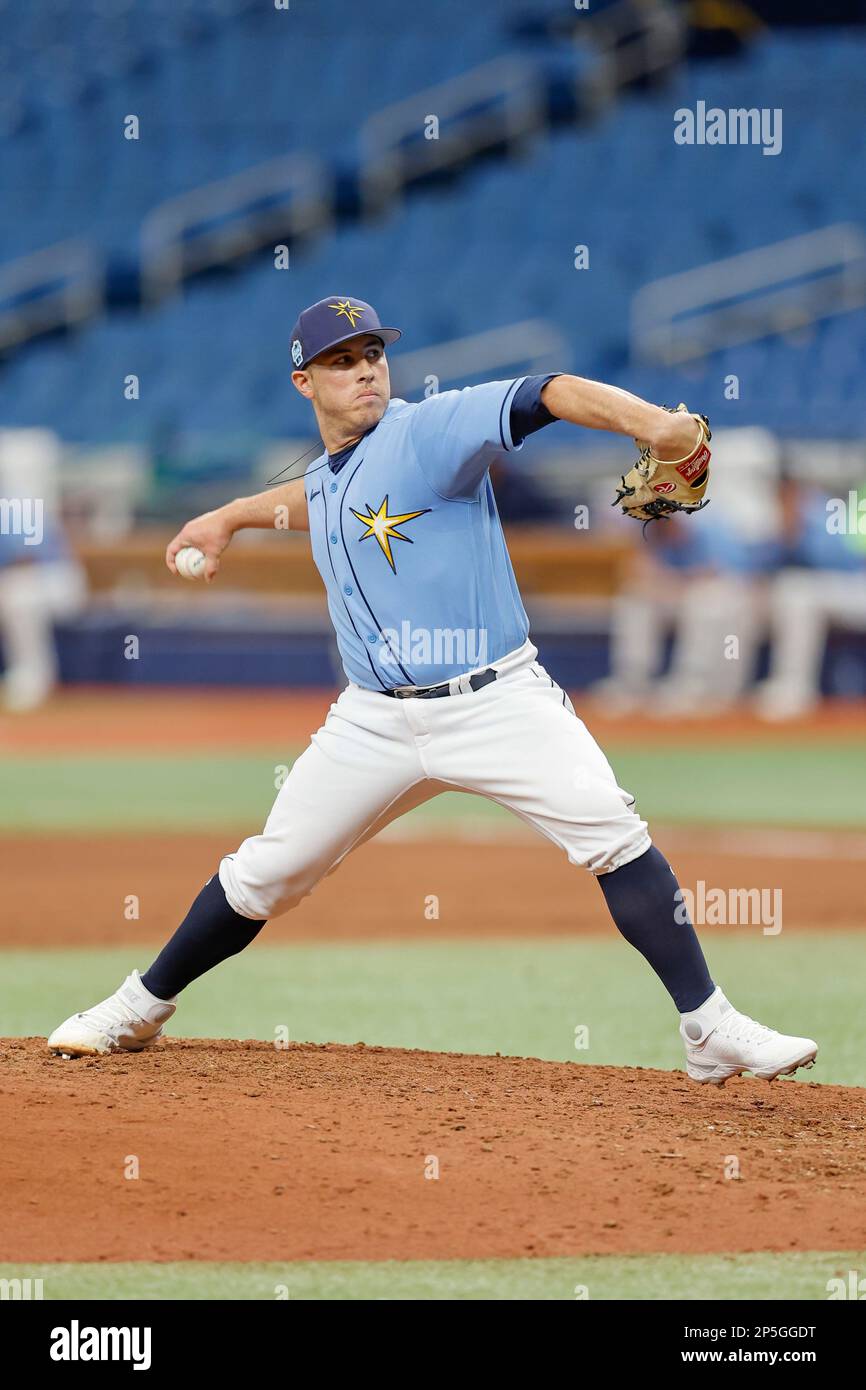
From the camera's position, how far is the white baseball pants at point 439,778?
13.9ft

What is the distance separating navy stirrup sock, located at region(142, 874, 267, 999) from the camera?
14.9 feet

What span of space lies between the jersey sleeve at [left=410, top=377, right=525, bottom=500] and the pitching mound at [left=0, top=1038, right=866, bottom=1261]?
1.46 m

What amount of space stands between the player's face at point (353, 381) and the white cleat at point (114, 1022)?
1.49m

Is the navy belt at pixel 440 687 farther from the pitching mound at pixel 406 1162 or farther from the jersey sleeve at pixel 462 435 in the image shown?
the pitching mound at pixel 406 1162

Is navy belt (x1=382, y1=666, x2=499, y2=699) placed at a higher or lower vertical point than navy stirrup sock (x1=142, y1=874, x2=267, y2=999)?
higher

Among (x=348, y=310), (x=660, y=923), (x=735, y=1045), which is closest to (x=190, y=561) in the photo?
(x=348, y=310)

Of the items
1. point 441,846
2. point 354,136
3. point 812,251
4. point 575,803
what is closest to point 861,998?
point 575,803

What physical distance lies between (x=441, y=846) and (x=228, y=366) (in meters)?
11.2

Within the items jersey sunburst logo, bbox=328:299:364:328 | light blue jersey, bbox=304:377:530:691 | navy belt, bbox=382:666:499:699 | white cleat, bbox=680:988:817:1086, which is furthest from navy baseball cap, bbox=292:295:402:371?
white cleat, bbox=680:988:817:1086

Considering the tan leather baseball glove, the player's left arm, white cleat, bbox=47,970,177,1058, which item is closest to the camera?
the player's left arm

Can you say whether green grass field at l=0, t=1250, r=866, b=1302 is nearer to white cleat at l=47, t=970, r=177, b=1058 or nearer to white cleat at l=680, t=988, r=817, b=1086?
white cleat at l=680, t=988, r=817, b=1086

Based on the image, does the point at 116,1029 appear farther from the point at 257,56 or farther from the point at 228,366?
the point at 257,56

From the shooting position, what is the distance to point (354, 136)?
21562 mm

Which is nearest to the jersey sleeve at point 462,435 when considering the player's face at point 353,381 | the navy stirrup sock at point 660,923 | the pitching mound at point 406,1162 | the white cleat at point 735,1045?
the player's face at point 353,381
